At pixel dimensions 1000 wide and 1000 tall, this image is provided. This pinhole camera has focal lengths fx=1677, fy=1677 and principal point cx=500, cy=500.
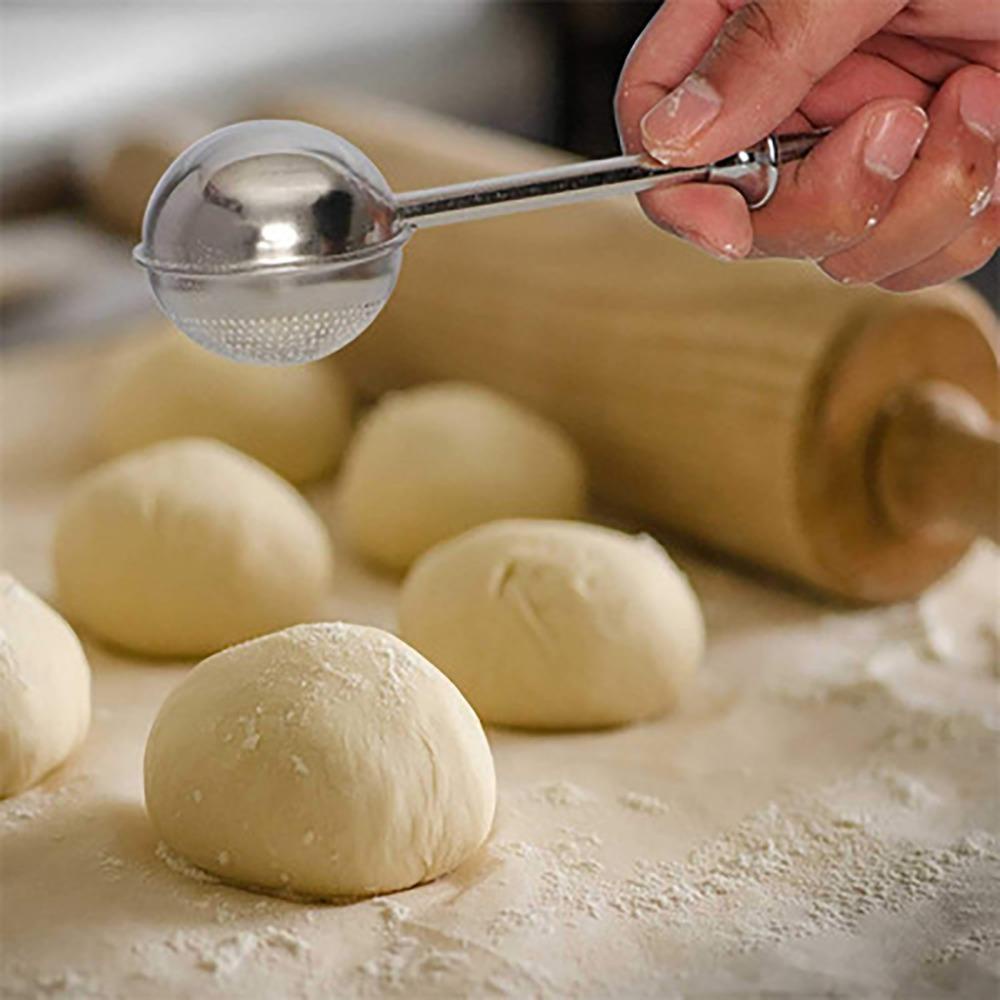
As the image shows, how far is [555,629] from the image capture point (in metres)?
1.44

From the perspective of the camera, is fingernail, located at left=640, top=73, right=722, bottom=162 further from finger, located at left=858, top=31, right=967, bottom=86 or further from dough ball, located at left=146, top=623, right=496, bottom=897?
dough ball, located at left=146, top=623, right=496, bottom=897

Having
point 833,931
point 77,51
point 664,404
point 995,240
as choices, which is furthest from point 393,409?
point 77,51

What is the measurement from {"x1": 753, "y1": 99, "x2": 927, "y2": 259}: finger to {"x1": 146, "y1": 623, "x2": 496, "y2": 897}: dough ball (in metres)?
0.45

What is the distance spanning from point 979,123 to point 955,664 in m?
0.55

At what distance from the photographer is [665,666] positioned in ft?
4.81

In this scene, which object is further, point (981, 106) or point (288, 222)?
point (981, 106)

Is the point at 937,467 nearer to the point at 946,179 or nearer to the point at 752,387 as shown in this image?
the point at 752,387

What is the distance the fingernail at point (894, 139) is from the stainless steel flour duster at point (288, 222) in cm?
20

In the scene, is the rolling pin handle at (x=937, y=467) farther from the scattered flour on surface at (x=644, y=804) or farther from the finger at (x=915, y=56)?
the scattered flour on surface at (x=644, y=804)

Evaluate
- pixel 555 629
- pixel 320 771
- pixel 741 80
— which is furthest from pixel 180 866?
pixel 741 80

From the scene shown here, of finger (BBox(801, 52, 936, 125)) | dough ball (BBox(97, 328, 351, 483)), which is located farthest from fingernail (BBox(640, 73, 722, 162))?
dough ball (BBox(97, 328, 351, 483))

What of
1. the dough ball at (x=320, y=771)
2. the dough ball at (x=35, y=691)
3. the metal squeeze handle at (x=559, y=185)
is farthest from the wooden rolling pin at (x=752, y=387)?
the dough ball at (x=35, y=691)

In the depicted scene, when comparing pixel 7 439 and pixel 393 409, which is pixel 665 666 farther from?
pixel 7 439

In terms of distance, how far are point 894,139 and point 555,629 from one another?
0.49 m
